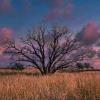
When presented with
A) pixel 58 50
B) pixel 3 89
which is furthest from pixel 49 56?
pixel 3 89

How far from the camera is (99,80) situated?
1108cm

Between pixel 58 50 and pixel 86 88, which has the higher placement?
pixel 58 50

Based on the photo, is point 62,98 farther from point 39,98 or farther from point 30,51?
point 30,51

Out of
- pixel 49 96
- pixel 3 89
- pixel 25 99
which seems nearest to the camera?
pixel 25 99

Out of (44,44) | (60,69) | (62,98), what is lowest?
(62,98)

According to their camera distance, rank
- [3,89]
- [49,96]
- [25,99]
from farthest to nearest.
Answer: [3,89]
[49,96]
[25,99]

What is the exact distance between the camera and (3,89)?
11.1 metres

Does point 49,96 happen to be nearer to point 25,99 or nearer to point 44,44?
point 25,99

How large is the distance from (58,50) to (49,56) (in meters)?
1.34

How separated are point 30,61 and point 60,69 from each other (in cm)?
396

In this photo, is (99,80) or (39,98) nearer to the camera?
(39,98)

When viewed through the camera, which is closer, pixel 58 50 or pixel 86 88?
pixel 86 88

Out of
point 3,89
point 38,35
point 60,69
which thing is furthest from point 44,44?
point 3,89

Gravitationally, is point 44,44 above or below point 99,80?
above
